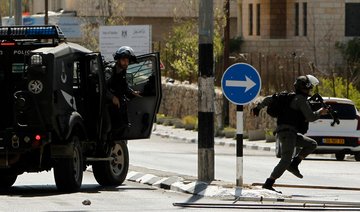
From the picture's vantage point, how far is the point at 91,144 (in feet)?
67.3

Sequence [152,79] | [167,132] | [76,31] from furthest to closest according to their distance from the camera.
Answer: [76,31] < [167,132] < [152,79]

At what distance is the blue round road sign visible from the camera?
1950 centimetres

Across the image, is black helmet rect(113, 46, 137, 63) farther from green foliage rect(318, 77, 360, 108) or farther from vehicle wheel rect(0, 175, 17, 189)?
green foliage rect(318, 77, 360, 108)

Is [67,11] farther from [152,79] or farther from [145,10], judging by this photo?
[152,79]

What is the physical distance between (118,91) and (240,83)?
2.06 m

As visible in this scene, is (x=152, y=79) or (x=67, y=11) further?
(x=67, y=11)

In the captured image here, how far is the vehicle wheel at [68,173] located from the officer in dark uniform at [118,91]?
3.44 ft

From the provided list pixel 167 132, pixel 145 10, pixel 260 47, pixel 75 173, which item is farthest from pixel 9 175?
pixel 145 10

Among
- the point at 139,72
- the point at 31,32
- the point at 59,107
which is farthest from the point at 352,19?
the point at 59,107

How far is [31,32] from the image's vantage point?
776 inches

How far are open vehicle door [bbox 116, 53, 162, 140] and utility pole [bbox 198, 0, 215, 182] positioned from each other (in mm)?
1087

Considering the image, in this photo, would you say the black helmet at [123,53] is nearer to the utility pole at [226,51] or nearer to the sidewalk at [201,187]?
the sidewalk at [201,187]

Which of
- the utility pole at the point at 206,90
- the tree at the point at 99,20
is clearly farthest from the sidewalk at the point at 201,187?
the tree at the point at 99,20

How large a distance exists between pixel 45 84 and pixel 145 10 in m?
65.2
